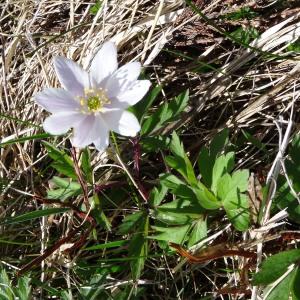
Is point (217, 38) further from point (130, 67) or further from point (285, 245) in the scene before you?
point (285, 245)

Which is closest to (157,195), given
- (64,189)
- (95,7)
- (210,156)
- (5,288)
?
(210,156)

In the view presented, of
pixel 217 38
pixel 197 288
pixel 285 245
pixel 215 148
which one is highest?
pixel 217 38

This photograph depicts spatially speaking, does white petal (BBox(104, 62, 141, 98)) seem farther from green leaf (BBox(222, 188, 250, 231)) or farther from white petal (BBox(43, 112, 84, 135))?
green leaf (BBox(222, 188, 250, 231))

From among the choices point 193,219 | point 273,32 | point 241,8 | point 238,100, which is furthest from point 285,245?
point 241,8

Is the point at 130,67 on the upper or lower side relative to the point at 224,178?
upper

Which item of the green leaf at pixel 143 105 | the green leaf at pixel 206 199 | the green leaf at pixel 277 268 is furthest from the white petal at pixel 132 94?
the green leaf at pixel 277 268

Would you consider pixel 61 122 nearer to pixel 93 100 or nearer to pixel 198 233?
pixel 93 100
